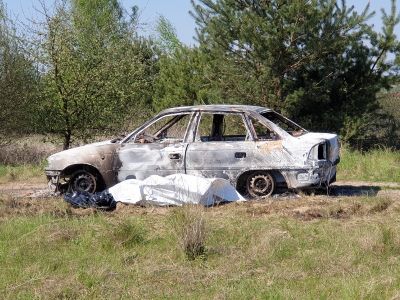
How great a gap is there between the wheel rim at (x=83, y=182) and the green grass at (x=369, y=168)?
560 centimetres

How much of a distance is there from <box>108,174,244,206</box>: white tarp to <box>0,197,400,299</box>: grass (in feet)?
1.97

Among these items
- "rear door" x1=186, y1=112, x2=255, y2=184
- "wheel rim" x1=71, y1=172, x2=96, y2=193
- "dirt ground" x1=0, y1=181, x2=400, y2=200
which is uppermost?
"rear door" x1=186, y1=112, x2=255, y2=184

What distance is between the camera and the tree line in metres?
19.8

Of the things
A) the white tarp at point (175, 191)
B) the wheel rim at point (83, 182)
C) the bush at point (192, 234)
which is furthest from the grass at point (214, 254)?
the wheel rim at point (83, 182)

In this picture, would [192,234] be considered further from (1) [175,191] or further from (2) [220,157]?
(2) [220,157]

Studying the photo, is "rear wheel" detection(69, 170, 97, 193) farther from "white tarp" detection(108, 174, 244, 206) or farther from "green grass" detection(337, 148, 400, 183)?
"green grass" detection(337, 148, 400, 183)

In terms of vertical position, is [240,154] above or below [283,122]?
below

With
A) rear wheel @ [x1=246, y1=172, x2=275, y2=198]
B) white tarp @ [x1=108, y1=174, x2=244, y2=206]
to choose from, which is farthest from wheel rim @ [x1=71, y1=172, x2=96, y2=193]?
rear wheel @ [x1=246, y1=172, x2=275, y2=198]

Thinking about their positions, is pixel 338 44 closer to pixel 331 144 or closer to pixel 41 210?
pixel 331 144

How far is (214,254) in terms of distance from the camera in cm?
745

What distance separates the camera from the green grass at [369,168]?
1468 centimetres

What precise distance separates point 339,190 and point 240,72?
28.1 feet

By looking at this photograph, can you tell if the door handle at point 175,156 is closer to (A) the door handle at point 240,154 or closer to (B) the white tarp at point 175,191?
(B) the white tarp at point 175,191

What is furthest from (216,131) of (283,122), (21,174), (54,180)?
(21,174)
